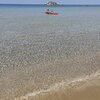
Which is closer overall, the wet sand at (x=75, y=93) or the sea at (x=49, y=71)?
the wet sand at (x=75, y=93)

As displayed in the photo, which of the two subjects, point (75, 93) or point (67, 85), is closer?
point (75, 93)

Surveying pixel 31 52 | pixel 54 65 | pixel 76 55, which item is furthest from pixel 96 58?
pixel 31 52

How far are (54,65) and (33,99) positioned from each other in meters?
5.46

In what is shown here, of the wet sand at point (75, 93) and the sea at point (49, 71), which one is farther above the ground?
the wet sand at point (75, 93)

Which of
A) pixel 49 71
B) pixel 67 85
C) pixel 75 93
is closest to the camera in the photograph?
pixel 75 93

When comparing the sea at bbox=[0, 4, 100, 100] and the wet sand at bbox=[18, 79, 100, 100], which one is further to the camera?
the sea at bbox=[0, 4, 100, 100]

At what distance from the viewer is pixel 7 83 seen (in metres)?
11.4

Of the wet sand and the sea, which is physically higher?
the wet sand

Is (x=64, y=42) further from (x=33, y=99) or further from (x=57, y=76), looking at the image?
(x=33, y=99)

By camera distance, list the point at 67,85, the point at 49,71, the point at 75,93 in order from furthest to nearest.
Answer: the point at 49,71, the point at 67,85, the point at 75,93

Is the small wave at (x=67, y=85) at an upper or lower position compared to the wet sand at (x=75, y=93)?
lower

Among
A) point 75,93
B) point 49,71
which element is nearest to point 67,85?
point 75,93

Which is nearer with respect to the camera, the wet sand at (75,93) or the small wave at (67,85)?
the wet sand at (75,93)

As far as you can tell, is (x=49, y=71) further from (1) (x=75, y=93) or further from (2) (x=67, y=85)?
(1) (x=75, y=93)
